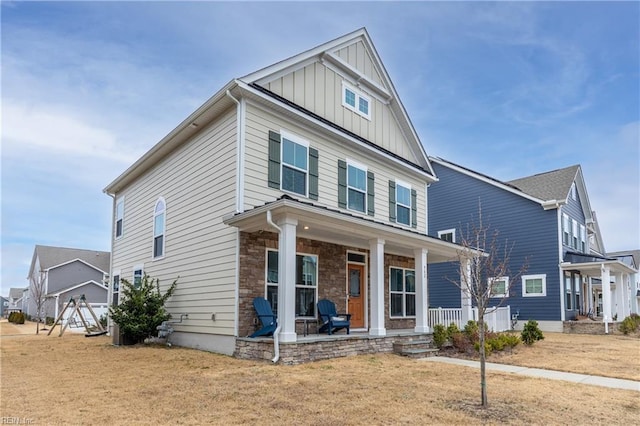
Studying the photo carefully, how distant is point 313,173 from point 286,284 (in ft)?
13.0

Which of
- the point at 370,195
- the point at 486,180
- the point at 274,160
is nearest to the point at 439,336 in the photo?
the point at 370,195

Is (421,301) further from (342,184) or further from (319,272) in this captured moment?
(342,184)

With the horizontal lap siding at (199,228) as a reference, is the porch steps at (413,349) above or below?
below

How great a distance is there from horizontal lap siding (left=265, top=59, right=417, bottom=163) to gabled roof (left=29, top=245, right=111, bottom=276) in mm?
33751

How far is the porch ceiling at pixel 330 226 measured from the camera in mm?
8891

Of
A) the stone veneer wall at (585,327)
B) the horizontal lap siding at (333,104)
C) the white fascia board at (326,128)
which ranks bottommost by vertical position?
the stone veneer wall at (585,327)

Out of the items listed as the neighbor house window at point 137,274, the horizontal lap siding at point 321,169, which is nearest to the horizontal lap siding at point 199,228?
the neighbor house window at point 137,274

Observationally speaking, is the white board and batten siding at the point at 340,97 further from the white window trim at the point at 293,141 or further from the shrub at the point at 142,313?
the shrub at the point at 142,313

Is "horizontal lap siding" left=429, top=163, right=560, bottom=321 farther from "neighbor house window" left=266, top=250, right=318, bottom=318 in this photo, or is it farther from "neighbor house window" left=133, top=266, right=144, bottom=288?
"neighbor house window" left=133, top=266, right=144, bottom=288

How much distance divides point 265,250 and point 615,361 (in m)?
8.36

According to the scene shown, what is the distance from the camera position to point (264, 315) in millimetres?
9695

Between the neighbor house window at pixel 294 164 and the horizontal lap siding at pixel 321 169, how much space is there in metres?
0.21

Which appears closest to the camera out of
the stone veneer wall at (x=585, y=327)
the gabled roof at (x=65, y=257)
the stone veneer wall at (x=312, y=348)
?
the stone veneer wall at (x=312, y=348)

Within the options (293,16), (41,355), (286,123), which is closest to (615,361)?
(286,123)
